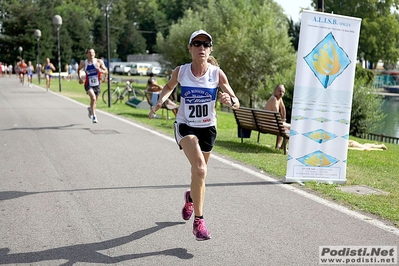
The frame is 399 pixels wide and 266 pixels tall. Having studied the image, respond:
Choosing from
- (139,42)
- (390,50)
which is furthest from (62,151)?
(139,42)

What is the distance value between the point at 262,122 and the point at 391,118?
1239 inches

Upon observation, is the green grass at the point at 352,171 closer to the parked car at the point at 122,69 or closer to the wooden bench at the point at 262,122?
A: the wooden bench at the point at 262,122

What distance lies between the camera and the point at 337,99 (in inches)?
332

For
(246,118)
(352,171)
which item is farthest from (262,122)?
(352,171)

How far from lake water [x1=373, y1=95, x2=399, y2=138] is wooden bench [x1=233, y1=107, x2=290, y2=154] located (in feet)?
65.3

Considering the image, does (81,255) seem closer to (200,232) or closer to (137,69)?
(200,232)

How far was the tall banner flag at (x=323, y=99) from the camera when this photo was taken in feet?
26.8

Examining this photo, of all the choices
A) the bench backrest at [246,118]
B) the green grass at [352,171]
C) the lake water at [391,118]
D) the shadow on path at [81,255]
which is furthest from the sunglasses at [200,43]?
the lake water at [391,118]

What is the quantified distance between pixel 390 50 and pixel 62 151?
2668 inches

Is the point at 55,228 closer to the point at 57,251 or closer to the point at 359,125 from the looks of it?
the point at 57,251

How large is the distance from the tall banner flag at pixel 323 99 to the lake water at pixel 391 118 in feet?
77.7

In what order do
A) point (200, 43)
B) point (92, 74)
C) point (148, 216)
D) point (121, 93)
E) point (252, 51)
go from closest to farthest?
1. point (200, 43)
2. point (148, 216)
3. point (92, 74)
4. point (121, 93)
5. point (252, 51)

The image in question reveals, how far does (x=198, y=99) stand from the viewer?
572cm

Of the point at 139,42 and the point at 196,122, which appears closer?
the point at 196,122
